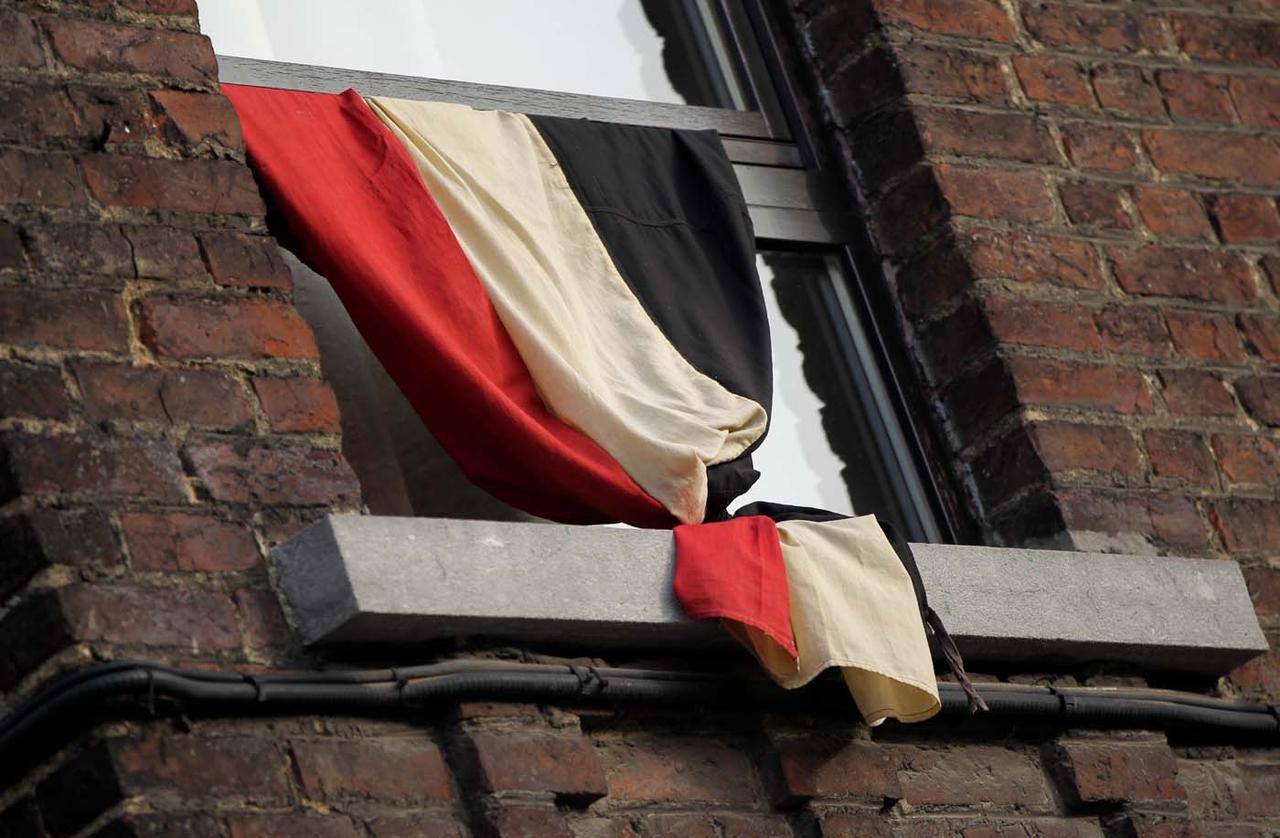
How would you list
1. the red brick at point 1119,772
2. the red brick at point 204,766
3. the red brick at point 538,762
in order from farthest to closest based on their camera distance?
the red brick at point 1119,772 → the red brick at point 538,762 → the red brick at point 204,766

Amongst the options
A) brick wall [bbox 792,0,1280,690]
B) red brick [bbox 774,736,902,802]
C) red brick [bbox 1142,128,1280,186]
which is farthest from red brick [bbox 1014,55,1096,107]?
red brick [bbox 774,736,902,802]

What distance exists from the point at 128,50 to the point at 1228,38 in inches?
84.0

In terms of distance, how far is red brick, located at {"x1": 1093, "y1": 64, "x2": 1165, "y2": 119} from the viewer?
12.8ft

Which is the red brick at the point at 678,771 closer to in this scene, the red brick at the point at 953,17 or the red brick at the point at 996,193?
the red brick at the point at 996,193

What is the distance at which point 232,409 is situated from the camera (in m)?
2.75

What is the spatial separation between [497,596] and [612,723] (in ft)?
0.88

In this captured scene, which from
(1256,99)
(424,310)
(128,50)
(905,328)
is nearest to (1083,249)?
(905,328)

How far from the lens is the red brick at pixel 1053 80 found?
387 cm

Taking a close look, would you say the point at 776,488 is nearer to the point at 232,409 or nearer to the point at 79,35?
the point at 232,409

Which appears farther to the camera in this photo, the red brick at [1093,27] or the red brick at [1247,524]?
the red brick at [1093,27]

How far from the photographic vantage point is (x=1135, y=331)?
3.68m

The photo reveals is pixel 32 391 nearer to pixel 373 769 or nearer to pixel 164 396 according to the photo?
pixel 164 396

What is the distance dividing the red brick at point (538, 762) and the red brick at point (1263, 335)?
5.26 ft

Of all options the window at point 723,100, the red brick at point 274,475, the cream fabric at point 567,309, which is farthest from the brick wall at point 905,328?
the cream fabric at point 567,309
